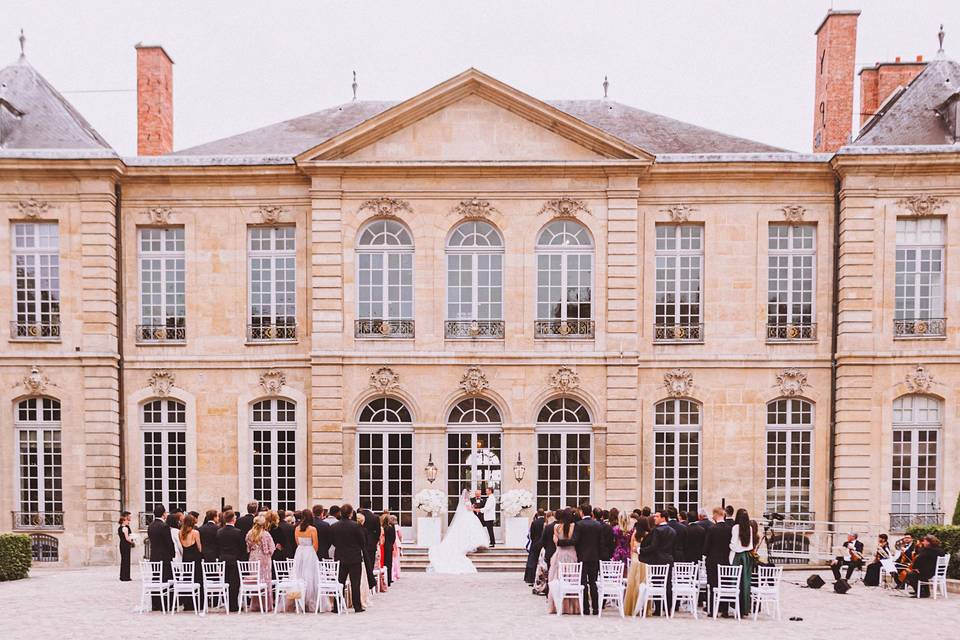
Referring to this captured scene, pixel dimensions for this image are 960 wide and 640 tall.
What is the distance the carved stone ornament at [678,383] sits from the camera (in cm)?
1908

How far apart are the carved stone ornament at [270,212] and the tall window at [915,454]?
12.3m

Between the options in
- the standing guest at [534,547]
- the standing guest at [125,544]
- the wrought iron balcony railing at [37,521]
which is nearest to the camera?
the standing guest at [534,547]

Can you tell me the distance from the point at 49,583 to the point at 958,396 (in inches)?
642

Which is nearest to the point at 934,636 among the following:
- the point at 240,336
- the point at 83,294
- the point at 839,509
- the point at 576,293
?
the point at 839,509

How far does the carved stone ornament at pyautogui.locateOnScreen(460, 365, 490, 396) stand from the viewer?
18.9m

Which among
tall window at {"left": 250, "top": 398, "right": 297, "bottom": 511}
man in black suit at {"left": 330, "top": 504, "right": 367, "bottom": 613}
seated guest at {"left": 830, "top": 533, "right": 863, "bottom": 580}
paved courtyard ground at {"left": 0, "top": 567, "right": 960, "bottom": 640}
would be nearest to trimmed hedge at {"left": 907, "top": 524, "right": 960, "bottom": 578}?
paved courtyard ground at {"left": 0, "top": 567, "right": 960, "bottom": 640}

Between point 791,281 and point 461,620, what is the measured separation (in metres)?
10.7

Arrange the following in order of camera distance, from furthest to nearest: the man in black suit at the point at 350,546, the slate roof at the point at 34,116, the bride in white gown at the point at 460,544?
the slate roof at the point at 34,116 → the bride in white gown at the point at 460,544 → the man in black suit at the point at 350,546

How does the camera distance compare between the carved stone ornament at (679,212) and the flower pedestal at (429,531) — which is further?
the carved stone ornament at (679,212)

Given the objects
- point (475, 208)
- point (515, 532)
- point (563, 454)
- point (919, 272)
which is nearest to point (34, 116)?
point (475, 208)

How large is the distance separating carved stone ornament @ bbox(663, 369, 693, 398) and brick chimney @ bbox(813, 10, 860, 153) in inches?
219

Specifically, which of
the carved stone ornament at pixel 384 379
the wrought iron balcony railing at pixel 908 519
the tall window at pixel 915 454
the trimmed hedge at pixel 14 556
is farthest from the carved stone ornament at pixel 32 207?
the wrought iron balcony railing at pixel 908 519

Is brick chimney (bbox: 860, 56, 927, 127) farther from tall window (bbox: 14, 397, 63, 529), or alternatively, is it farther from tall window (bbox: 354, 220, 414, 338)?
tall window (bbox: 14, 397, 63, 529)

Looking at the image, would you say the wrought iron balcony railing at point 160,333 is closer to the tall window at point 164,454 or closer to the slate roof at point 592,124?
the tall window at point 164,454
